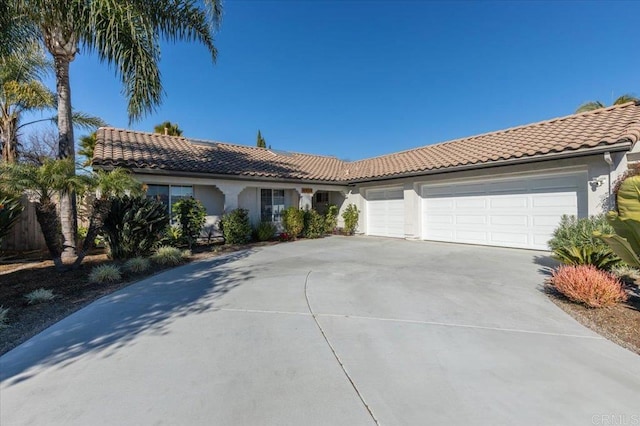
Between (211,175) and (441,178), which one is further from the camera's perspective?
(441,178)

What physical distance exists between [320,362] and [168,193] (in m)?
11.3

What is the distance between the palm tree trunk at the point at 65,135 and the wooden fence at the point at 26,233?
3334 mm

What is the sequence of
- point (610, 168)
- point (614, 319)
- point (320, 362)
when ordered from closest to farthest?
point (320, 362) < point (614, 319) < point (610, 168)

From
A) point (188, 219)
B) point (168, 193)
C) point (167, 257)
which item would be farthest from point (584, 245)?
point (168, 193)

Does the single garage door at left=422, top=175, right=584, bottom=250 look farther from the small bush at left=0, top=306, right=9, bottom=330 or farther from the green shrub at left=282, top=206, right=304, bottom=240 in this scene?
the small bush at left=0, top=306, right=9, bottom=330

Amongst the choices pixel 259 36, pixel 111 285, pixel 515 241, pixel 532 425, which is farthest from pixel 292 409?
pixel 259 36

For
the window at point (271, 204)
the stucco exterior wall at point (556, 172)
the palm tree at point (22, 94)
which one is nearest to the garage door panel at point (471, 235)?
the stucco exterior wall at point (556, 172)

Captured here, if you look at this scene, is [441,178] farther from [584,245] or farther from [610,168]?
[584,245]

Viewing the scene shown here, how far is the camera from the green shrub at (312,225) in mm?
14727

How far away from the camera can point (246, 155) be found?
16359 mm

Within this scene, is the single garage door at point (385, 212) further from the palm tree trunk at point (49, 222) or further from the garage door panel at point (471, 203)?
the palm tree trunk at point (49, 222)

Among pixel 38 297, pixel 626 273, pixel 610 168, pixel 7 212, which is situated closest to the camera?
pixel 38 297

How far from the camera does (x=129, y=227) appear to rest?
8328 millimetres

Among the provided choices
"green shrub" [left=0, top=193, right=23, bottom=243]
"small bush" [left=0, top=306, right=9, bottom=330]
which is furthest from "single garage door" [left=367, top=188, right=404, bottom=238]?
"green shrub" [left=0, top=193, right=23, bottom=243]
